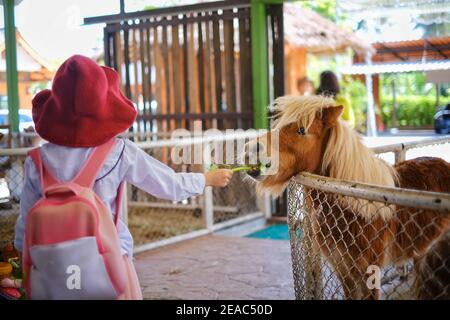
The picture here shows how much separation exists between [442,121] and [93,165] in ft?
19.2

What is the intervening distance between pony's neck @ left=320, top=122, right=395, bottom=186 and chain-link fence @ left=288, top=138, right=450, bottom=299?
163 mm

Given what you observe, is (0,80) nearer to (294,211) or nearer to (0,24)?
(0,24)

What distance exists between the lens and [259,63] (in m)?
7.17

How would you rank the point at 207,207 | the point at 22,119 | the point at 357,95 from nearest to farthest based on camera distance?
1. the point at 207,207
2. the point at 22,119
3. the point at 357,95

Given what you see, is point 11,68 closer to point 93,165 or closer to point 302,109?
point 302,109

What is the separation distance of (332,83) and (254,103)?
4.12 ft

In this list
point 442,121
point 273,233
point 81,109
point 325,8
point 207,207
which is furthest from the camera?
point 325,8

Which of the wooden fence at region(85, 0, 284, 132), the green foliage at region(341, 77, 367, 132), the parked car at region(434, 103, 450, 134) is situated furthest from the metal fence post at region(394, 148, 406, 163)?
the green foliage at region(341, 77, 367, 132)

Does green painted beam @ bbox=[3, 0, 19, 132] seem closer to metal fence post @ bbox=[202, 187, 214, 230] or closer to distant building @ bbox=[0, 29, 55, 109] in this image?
distant building @ bbox=[0, 29, 55, 109]

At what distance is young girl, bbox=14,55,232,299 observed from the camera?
1825mm

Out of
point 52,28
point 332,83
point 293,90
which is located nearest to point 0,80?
point 52,28

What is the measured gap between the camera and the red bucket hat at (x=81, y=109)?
1.82 meters

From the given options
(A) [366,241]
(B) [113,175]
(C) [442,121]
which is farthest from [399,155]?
(C) [442,121]

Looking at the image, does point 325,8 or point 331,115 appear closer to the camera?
point 331,115
